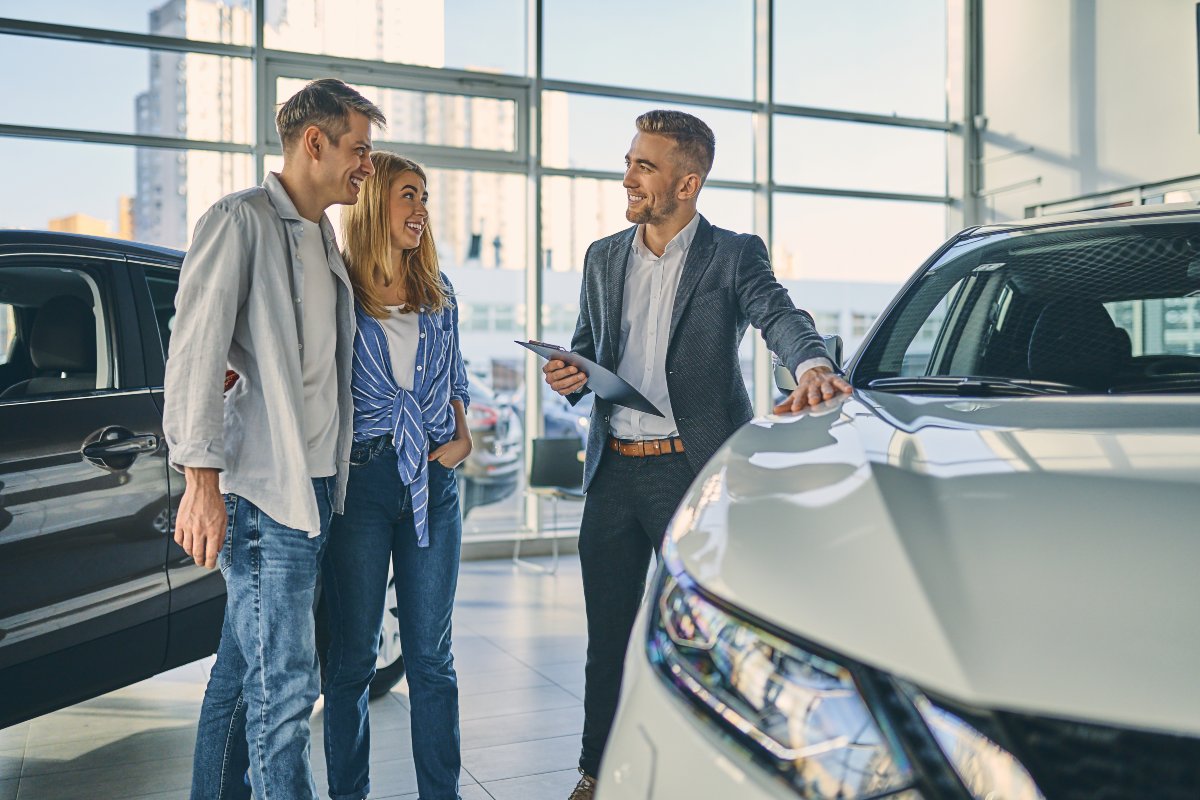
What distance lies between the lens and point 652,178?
2209 millimetres

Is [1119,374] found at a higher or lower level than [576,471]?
higher

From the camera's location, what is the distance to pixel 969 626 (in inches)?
32.2

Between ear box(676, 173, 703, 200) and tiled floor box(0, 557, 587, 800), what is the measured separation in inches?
58.2

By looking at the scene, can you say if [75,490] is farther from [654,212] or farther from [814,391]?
[814,391]

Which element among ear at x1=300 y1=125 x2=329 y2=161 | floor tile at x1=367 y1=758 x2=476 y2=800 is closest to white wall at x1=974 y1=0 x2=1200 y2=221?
floor tile at x1=367 y1=758 x2=476 y2=800

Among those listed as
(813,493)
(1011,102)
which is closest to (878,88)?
(1011,102)

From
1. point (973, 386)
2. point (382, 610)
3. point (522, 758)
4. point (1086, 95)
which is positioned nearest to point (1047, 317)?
point (973, 386)

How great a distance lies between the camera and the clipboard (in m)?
1.94

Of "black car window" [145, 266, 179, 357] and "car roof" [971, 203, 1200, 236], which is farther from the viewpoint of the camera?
"black car window" [145, 266, 179, 357]

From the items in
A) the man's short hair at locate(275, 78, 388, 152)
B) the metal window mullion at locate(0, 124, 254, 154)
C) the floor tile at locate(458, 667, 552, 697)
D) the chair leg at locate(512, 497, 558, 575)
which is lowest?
the floor tile at locate(458, 667, 552, 697)

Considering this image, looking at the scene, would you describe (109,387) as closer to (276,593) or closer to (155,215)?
(276,593)

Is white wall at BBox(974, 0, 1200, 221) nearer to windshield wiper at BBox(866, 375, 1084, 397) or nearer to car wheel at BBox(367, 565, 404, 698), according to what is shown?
car wheel at BBox(367, 565, 404, 698)

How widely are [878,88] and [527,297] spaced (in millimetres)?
3242

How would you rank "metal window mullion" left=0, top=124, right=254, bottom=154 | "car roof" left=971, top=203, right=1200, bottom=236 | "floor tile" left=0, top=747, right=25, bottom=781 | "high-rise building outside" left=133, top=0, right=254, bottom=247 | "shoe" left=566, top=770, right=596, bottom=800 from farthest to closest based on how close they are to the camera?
1. "high-rise building outside" left=133, top=0, right=254, bottom=247
2. "metal window mullion" left=0, top=124, right=254, bottom=154
3. "floor tile" left=0, top=747, right=25, bottom=781
4. "shoe" left=566, top=770, right=596, bottom=800
5. "car roof" left=971, top=203, right=1200, bottom=236
